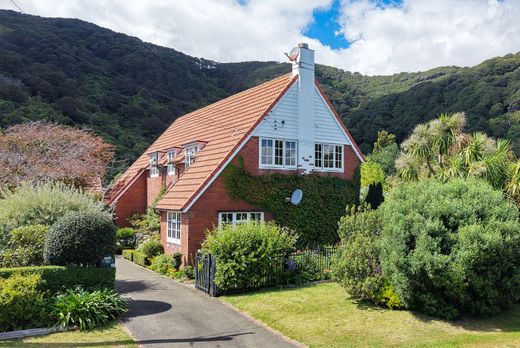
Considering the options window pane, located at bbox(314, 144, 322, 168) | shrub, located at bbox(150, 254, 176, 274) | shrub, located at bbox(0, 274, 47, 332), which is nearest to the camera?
shrub, located at bbox(0, 274, 47, 332)

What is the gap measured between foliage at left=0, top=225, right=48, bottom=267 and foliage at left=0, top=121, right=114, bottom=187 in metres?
8.60

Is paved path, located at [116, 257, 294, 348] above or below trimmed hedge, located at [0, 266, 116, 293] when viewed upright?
below

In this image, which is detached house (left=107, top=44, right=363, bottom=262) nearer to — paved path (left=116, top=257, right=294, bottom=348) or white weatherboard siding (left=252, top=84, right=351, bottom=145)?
white weatherboard siding (left=252, top=84, right=351, bottom=145)

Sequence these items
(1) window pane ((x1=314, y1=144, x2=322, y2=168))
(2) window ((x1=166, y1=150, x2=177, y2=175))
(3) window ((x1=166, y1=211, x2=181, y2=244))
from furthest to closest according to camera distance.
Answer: (2) window ((x1=166, y1=150, x2=177, y2=175)) → (1) window pane ((x1=314, y1=144, x2=322, y2=168)) → (3) window ((x1=166, y1=211, x2=181, y2=244))

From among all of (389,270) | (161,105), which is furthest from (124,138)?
(389,270)

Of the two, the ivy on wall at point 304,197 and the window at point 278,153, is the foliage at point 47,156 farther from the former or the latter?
the window at point 278,153

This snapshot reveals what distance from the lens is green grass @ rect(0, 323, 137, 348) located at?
10.0m

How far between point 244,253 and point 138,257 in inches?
369

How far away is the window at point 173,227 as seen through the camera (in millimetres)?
20439

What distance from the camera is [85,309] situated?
1150 centimetres

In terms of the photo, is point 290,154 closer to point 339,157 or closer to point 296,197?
point 296,197

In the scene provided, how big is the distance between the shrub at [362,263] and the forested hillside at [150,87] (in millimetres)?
31996

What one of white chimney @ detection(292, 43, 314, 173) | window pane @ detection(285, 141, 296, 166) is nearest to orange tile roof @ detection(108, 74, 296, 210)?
white chimney @ detection(292, 43, 314, 173)

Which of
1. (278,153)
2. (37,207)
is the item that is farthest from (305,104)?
(37,207)
